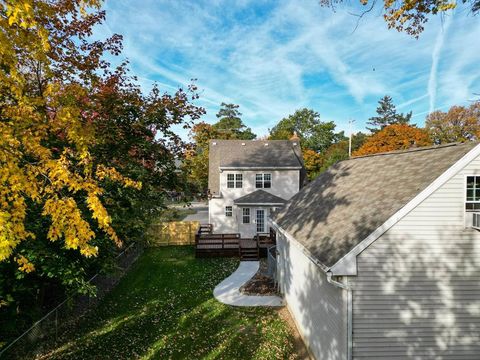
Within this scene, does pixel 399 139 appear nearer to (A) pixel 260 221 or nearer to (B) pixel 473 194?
(A) pixel 260 221

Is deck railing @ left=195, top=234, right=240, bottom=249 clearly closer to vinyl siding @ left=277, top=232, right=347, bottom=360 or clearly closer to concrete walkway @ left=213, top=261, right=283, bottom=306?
concrete walkway @ left=213, top=261, right=283, bottom=306

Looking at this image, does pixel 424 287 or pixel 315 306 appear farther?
pixel 315 306

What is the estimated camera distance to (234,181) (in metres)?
29.8

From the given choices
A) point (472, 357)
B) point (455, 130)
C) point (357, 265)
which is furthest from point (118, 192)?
point (455, 130)

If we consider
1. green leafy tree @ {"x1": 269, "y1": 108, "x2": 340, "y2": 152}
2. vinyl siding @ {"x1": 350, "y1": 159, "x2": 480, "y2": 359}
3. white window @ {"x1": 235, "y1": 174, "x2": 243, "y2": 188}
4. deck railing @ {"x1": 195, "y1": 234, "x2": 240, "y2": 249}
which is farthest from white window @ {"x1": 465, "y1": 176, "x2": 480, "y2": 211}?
green leafy tree @ {"x1": 269, "y1": 108, "x2": 340, "y2": 152}

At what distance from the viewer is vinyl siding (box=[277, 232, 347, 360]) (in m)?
7.77

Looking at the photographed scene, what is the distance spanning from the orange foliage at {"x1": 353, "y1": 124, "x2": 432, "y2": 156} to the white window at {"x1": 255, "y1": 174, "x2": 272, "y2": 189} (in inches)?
947

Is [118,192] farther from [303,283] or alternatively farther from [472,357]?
[472,357]

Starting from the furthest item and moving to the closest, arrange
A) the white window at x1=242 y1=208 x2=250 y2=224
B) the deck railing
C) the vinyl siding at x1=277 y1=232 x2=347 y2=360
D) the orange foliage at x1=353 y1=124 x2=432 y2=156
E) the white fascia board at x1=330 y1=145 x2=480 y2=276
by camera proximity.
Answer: the orange foliage at x1=353 y1=124 x2=432 y2=156, the white window at x1=242 y1=208 x2=250 y2=224, the deck railing, the vinyl siding at x1=277 y1=232 x2=347 y2=360, the white fascia board at x1=330 y1=145 x2=480 y2=276

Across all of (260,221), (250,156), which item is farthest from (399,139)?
(260,221)

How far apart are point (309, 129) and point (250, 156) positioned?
52.7 meters

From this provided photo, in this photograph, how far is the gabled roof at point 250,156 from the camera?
96.9ft

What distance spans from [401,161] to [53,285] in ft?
47.3

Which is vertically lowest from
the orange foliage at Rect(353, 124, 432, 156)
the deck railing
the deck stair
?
the deck stair
